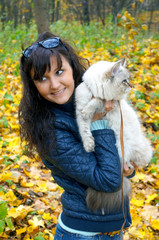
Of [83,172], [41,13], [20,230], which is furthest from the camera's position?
[41,13]

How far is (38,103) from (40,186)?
1591 mm

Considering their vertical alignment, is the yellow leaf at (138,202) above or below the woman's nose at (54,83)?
below

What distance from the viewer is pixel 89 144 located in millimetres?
1632

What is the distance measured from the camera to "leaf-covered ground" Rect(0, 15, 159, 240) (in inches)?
93.9

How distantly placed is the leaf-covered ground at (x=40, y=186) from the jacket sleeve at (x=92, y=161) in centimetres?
92

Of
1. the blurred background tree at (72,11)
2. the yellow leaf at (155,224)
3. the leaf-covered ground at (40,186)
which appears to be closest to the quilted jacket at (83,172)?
the leaf-covered ground at (40,186)

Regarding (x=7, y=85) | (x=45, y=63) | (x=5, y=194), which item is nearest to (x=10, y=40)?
(x=7, y=85)

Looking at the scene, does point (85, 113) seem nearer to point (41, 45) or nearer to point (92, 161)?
point (92, 161)

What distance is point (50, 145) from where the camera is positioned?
154cm

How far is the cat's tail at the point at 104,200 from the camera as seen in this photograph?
1.57 metres

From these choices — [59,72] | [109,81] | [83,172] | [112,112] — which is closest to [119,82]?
[109,81]

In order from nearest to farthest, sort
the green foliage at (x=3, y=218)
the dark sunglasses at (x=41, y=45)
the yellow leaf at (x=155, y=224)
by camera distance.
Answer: the dark sunglasses at (x=41, y=45) < the green foliage at (x=3, y=218) < the yellow leaf at (x=155, y=224)

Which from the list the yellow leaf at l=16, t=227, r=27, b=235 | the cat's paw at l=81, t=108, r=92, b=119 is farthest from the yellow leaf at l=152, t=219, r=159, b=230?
the cat's paw at l=81, t=108, r=92, b=119

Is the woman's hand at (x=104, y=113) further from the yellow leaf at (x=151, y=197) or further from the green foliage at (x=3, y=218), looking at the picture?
the yellow leaf at (x=151, y=197)
